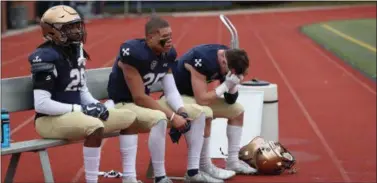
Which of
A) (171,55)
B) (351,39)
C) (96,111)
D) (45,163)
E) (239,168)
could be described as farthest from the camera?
(351,39)

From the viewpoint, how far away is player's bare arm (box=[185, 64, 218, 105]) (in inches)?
236

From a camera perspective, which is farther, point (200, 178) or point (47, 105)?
point (200, 178)

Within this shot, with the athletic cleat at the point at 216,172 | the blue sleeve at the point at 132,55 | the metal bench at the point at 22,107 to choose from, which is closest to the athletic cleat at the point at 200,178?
the athletic cleat at the point at 216,172

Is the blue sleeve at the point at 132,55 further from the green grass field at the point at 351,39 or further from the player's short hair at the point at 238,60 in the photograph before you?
the green grass field at the point at 351,39

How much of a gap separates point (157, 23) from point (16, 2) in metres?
21.5

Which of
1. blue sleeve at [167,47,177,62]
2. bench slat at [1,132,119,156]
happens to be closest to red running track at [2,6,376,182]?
blue sleeve at [167,47,177,62]

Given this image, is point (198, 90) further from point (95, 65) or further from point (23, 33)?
point (23, 33)

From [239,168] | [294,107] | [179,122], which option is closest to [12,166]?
[179,122]

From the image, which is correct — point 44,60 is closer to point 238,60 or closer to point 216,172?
point 238,60

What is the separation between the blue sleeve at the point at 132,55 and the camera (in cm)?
553

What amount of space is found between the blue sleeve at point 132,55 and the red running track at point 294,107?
113 centimetres

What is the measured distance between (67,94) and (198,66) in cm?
112

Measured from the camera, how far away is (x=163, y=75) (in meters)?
5.81

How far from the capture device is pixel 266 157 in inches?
257
